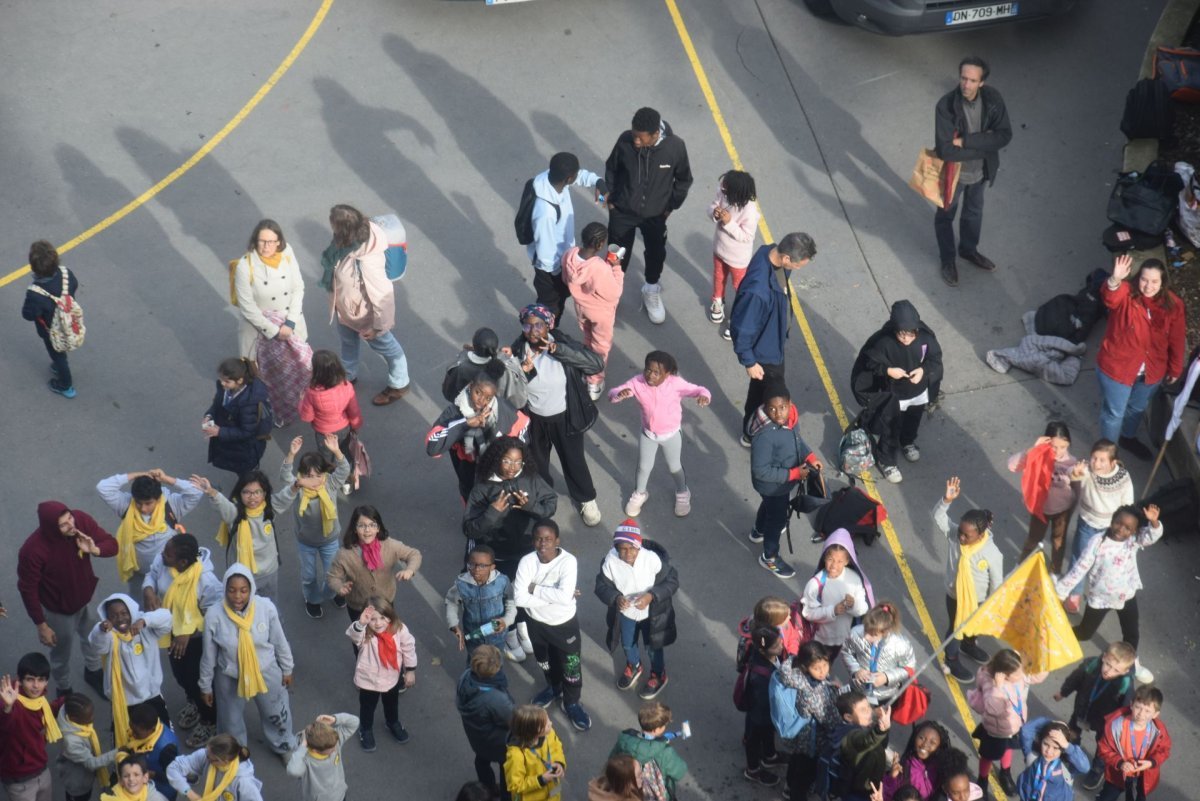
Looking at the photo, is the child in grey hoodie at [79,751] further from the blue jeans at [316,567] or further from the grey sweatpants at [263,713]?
the blue jeans at [316,567]

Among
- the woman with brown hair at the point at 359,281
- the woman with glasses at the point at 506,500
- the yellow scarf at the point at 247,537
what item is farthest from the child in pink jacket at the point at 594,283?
the yellow scarf at the point at 247,537

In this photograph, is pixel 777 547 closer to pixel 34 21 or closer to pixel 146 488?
pixel 146 488

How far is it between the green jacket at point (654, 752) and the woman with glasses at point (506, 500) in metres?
1.95

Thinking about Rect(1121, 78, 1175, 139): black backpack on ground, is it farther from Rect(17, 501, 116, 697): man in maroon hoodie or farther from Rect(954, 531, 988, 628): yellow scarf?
Rect(17, 501, 116, 697): man in maroon hoodie

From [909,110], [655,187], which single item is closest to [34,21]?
[655,187]

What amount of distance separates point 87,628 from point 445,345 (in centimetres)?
381

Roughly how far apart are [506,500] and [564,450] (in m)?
1.14

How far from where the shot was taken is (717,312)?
43.4 ft

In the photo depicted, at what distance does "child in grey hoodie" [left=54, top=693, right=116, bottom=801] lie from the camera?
9.32m

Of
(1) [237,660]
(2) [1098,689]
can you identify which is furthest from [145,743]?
(2) [1098,689]

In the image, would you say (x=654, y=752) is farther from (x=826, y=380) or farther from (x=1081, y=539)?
(x=826, y=380)

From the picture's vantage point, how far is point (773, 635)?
951 cm

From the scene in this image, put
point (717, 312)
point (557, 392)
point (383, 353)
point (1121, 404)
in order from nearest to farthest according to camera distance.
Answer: point (557, 392) < point (1121, 404) < point (383, 353) < point (717, 312)

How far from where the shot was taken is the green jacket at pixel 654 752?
29.2 ft
